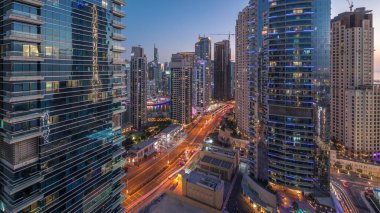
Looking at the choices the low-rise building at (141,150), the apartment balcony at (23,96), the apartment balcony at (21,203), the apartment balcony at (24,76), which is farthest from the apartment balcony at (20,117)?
the low-rise building at (141,150)

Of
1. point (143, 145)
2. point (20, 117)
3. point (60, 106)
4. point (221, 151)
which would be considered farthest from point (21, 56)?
point (221, 151)

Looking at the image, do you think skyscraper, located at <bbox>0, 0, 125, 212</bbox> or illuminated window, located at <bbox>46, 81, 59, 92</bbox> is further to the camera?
illuminated window, located at <bbox>46, 81, 59, 92</bbox>

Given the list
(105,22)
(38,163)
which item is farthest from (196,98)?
(38,163)

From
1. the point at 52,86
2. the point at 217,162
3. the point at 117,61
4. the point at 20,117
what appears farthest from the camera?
the point at 217,162

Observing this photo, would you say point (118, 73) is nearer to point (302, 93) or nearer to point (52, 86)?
point (52, 86)

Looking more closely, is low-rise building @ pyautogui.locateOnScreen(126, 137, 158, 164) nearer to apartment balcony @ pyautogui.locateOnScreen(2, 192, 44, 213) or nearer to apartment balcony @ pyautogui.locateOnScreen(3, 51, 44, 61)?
apartment balcony @ pyautogui.locateOnScreen(2, 192, 44, 213)

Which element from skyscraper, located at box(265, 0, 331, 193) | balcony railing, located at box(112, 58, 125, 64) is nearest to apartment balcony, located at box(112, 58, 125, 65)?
balcony railing, located at box(112, 58, 125, 64)
